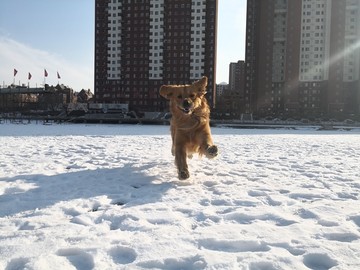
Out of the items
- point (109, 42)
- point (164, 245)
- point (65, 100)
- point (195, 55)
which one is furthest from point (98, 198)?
point (65, 100)

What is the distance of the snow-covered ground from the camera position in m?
3.02

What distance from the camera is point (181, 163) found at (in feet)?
21.2

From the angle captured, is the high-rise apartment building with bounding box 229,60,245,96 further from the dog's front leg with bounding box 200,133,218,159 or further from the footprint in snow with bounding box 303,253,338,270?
the footprint in snow with bounding box 303,253,338,270

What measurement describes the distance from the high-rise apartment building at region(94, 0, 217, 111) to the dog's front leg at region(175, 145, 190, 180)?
85.6 m

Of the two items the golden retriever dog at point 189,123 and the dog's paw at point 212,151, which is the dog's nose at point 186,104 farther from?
the dog's paw at point 212,151

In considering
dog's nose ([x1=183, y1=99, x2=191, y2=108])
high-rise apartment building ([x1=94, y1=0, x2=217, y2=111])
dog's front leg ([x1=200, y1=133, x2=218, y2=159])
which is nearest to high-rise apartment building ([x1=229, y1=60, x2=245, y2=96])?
high-rise apartment building ([x1=94, y1=0, x2=217, y2=111])

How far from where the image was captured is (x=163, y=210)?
445 cm

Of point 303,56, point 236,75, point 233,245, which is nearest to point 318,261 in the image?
point 233,245

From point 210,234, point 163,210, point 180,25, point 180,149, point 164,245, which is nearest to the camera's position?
point 164,245

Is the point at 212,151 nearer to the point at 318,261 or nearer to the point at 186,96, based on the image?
the point at 186,96

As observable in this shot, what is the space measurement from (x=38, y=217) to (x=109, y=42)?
326ft

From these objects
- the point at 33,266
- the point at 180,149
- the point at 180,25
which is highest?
the point at 180,25

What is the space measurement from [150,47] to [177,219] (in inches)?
3758

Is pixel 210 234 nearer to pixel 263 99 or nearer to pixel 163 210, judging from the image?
pixel 163 210
